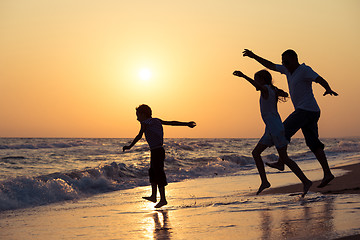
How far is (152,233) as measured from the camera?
4.71 m

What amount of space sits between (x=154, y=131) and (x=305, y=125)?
91.1 inches

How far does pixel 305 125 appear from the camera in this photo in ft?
20.9

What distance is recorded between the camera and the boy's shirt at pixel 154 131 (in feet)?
23.5

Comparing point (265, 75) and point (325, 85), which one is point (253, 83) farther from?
point (325, 85)

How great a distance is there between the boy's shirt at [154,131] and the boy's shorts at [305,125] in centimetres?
199

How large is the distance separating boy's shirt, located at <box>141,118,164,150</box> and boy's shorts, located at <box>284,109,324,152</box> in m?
1.99

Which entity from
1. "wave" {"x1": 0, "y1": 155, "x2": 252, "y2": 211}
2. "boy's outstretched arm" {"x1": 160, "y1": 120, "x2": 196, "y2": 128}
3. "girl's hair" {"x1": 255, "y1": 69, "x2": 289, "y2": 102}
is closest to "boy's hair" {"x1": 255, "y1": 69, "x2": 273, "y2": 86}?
"girl's hair" {"x1": 255, "y1": 69, "x2": 289, "y2": 102}

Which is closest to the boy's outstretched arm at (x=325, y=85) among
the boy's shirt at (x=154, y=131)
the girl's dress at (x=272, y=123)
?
the girl's dress at (x=272, y=123)

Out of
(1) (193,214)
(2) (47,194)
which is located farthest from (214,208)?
(2) (47,194)

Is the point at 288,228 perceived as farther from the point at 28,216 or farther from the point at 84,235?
the point at 28,216

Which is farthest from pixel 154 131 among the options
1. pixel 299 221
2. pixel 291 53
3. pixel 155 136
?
pixel 299 221

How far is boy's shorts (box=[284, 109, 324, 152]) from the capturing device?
6.29m

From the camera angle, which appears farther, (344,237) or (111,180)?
(111,180)

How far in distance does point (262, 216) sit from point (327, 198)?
52.9 inches
